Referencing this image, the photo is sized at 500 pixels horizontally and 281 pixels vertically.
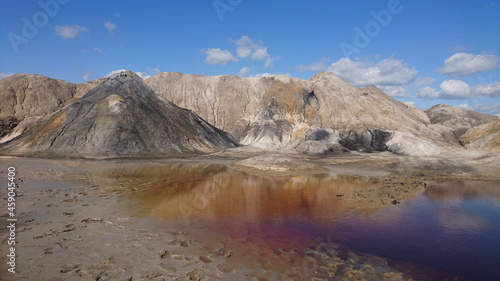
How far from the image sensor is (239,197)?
750 inches

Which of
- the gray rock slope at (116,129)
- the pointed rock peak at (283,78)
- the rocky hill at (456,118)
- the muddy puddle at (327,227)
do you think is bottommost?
the muddy puddle at (327,227)

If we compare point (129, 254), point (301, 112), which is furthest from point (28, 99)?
point (129, 254)

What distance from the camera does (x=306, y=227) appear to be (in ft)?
42.9

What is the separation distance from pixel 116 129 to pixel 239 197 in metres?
37.2

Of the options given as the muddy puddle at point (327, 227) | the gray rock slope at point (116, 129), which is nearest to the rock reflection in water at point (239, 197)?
the muddy puddle at point (327, 227)

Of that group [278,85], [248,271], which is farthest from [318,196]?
[278,85]

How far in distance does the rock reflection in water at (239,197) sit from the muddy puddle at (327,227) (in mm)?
60

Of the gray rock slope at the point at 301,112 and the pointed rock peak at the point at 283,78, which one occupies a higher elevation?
the pointed rock peak at the point at 283,78

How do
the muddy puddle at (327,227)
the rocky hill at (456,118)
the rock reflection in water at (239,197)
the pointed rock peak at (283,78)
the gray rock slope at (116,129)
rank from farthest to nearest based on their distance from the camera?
the pointed rock peak at (283,78) → the rocky hill at (456,118) → the gray rock slope at (116,129) → the rock reflection in water at (239,197) → the muddy puddle at (327,227)

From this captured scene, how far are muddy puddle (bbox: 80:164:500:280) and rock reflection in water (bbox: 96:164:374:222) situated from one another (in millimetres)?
60

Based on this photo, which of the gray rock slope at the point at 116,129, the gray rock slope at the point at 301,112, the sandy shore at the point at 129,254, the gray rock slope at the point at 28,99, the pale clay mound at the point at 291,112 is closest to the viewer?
the sandy shore at the point at 129,254

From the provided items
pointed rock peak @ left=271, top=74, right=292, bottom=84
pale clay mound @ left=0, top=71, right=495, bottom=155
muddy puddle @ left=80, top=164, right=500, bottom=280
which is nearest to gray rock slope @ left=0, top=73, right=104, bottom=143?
pale clay mound @ left=0, top=71, right=495, bottom=155

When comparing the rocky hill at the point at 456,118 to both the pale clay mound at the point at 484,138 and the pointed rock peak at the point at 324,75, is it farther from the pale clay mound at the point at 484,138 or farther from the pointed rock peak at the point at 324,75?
the pointed rock peak at the point at 324,75

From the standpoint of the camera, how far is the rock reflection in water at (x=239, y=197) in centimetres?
1474
